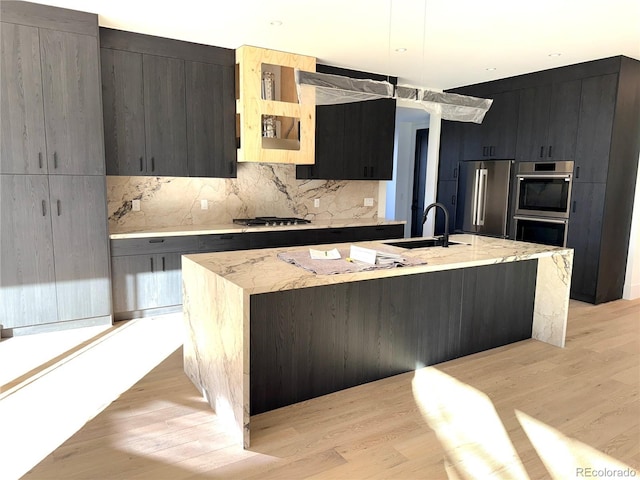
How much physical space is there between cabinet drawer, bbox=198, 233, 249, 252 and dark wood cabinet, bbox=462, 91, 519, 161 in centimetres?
352

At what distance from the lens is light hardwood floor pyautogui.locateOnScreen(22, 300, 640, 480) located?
2.08 meters

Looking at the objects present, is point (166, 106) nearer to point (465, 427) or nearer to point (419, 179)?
point (465, 427)

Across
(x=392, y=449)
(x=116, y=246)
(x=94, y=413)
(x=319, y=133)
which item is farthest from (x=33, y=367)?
(x=319, y=133)

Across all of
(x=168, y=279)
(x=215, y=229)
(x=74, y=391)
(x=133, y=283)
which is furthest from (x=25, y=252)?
(x=215, y=229)

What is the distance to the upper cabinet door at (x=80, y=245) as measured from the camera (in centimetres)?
373

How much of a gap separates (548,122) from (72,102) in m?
5.02

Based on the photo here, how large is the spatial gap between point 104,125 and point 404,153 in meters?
5.96

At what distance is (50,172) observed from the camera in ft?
12.0

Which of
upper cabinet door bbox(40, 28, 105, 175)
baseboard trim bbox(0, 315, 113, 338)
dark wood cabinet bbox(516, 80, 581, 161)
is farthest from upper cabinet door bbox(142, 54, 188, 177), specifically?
dark wood cabinet bbox(516, 80, 581, 161)

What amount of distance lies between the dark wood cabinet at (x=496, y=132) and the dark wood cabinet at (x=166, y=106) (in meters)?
3.39

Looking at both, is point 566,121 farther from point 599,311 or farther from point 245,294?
point 245,294

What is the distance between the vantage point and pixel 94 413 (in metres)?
2.54

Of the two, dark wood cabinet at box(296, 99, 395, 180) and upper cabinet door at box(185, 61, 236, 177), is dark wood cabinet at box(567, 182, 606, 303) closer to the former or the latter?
dark wood cabinet at box(296, 99, 395, 180)

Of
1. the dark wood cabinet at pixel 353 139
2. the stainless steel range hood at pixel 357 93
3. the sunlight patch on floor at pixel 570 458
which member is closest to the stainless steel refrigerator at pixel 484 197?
the dark wood cabinet at pixel 353 139
